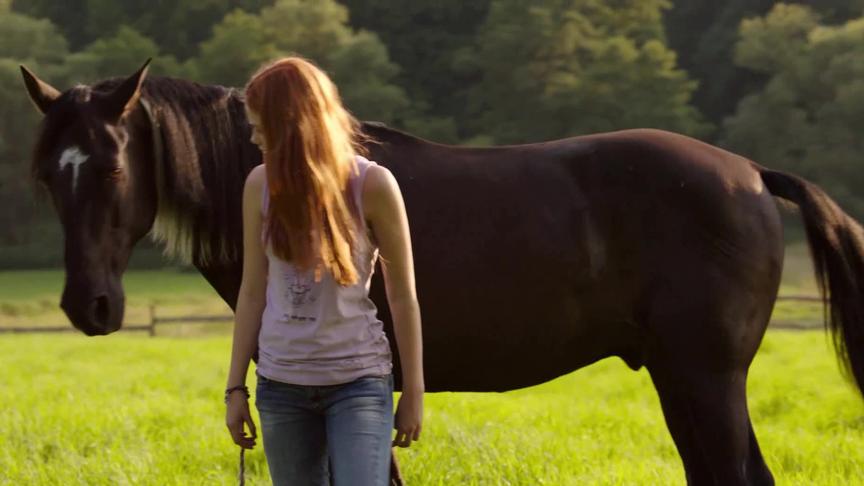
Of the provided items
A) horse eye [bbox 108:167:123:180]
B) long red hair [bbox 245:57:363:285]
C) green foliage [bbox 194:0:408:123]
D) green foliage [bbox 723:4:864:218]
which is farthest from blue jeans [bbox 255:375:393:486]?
green foliage [bbox 194:0:408:123]

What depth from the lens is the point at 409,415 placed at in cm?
274

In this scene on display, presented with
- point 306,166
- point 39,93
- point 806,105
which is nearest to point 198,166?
point 39,93

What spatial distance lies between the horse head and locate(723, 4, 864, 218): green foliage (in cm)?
4463

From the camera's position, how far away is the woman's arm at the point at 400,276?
105 inches

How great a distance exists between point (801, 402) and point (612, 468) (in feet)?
14.0

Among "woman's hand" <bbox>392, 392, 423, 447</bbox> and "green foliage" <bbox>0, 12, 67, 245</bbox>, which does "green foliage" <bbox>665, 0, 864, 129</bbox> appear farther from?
"woman's hand" <bbox>392, 392, 423, 447</bbox>

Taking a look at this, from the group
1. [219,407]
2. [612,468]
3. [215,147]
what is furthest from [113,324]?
[219,407]

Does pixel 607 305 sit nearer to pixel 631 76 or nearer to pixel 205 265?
pixel 205 265

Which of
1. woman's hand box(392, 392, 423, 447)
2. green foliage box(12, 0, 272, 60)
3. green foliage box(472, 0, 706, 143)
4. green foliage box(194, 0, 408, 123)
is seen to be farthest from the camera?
green foliage box(12, 0, 272, 60)

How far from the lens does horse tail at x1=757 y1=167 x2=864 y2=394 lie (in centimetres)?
425

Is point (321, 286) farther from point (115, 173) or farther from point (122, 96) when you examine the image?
point (122, 96)

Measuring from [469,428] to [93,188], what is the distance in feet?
13.5

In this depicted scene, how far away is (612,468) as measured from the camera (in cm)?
587

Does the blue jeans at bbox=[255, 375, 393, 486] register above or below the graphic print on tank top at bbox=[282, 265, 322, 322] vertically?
below
